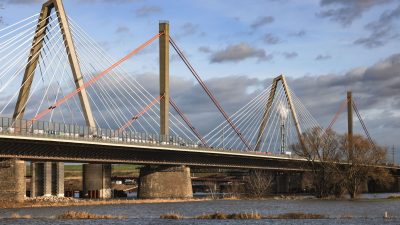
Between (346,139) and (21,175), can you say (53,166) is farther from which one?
(346,139)

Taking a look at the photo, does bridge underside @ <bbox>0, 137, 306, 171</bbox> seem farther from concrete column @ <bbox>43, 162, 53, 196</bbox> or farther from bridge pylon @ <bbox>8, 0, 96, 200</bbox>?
concrete column @ <bbox>43, 162, 53, 196</bbox>

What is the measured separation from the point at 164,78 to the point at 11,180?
106 ft

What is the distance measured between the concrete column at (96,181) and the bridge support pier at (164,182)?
589cm

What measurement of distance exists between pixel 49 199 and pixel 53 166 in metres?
14.9

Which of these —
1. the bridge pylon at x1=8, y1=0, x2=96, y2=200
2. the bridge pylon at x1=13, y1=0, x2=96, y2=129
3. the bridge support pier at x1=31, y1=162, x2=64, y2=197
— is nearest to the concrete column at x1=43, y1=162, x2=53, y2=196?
the bridge support pier at x1=31, y1=162, x2=64, y2=197

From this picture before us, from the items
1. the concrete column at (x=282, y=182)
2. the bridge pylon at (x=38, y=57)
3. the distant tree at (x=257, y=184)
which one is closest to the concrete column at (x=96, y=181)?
the distant tree at (x=257, y=184)

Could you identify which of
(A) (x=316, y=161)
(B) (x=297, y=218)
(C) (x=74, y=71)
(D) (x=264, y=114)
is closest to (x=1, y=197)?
(C) (x=74, y=71)

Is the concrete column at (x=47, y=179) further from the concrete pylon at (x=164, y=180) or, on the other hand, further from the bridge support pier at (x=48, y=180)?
the concrete pylon at (x=164, y=180)

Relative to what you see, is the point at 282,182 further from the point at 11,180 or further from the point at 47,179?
the point at 11,180

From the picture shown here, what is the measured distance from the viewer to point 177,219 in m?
59.2

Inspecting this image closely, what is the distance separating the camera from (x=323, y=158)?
113375 mm

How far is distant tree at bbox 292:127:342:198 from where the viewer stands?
113 m

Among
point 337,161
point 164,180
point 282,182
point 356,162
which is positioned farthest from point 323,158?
point 282,182

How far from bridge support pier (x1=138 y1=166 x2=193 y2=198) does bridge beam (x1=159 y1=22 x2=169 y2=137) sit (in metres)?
8.73
